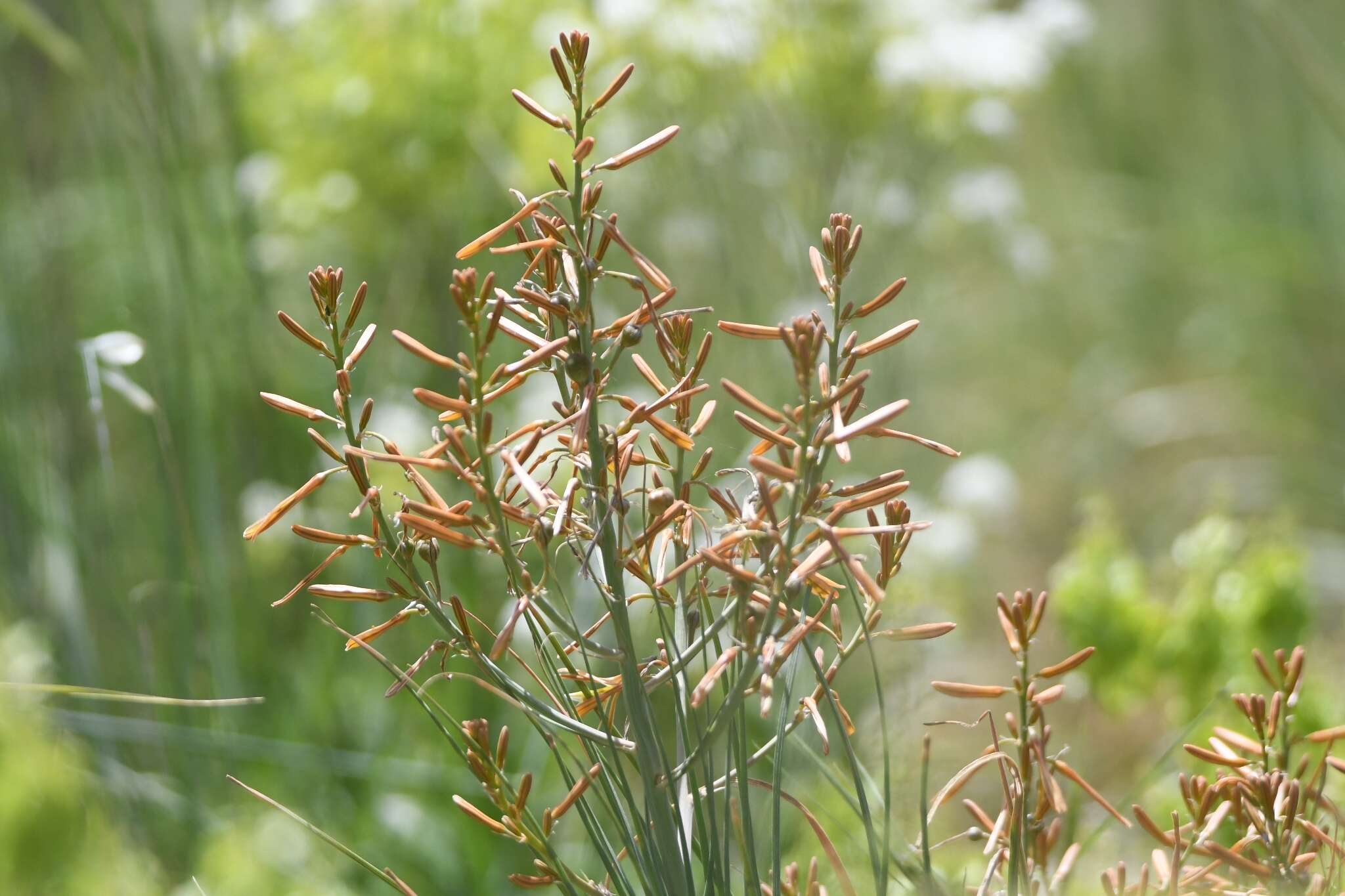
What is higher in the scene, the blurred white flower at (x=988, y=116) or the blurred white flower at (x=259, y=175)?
the blurred white flower at (x=259, y=175)

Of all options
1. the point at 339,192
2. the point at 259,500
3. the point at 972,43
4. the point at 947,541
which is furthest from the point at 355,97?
the point at 947,541

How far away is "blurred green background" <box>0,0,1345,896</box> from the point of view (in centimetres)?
117

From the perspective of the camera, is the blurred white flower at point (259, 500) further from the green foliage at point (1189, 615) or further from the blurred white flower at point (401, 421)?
the green foliage at point (1189, 615)

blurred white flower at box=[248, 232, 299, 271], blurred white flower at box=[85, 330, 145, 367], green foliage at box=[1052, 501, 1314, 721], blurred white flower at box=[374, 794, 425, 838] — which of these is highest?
blurred white flower at box=[248, 232, 299, 271]

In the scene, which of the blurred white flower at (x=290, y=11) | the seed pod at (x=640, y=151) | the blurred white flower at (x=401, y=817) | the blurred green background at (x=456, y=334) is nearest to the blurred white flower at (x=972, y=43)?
the blurred green background at (x=456, y=334)

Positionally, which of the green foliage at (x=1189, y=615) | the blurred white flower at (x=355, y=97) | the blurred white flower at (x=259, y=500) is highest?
the blurred white flower at (x=355, y=97)

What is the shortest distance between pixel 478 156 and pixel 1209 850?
1.88 m

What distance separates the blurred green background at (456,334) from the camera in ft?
3.85

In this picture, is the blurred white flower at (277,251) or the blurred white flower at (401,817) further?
the blurred white flower at (277,251)

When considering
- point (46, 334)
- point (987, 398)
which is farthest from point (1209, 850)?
point (987, 398)

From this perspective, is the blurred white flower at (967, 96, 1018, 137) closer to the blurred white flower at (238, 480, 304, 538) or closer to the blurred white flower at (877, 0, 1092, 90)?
the blurred white flower at (877, 0, 1092, 90)

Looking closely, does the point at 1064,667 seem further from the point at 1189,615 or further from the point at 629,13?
the point at 629,13

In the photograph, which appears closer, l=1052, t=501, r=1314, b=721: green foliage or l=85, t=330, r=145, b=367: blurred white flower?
l=85, t=330, r=145, b=367: blurred white flower

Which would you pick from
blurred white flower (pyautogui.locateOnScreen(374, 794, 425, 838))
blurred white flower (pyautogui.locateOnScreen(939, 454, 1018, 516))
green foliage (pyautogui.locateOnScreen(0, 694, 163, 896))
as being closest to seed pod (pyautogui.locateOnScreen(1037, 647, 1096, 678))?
green foliage (pyautogui.locateOnScreen(0, 694, 163, 896))
